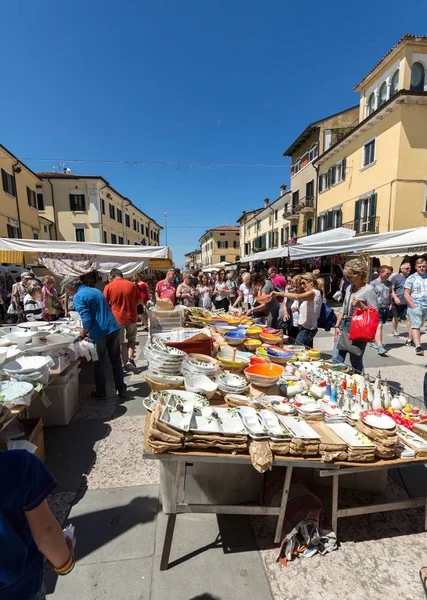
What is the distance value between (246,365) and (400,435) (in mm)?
1312

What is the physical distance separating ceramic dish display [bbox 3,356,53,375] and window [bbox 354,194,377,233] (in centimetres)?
1705

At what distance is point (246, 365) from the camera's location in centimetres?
282

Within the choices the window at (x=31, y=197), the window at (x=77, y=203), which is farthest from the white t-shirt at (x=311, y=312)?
the window at (x=77, y=203)

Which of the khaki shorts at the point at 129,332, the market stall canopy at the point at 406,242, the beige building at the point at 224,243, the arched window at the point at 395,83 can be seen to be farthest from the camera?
the beige building at the point at 224,243

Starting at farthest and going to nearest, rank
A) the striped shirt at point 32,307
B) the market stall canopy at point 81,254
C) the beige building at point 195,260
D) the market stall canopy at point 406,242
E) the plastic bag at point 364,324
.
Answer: the beige building at point 195,260 < the market stall canopy at point 81,254 < the market stall canopy at point 406,242 < the striped shirt at point 32,307 < the plastic bag at point 364,324

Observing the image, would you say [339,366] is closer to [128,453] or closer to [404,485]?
[404,485]

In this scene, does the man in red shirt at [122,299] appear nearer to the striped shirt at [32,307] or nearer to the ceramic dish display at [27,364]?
the ceramic dish display at [27,364]

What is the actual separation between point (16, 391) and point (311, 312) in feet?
12.5

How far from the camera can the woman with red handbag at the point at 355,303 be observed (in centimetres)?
341

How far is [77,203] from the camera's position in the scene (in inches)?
1031

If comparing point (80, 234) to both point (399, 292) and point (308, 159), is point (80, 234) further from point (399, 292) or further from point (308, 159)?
point (399, 292)

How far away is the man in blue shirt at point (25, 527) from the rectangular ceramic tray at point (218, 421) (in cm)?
83

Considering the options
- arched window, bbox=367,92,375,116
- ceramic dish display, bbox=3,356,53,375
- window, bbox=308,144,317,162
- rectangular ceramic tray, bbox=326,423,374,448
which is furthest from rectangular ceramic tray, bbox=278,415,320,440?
window, bbox=308,144,317,162

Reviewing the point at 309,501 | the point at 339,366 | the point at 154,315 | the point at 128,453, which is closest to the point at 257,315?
the point at 154,315
